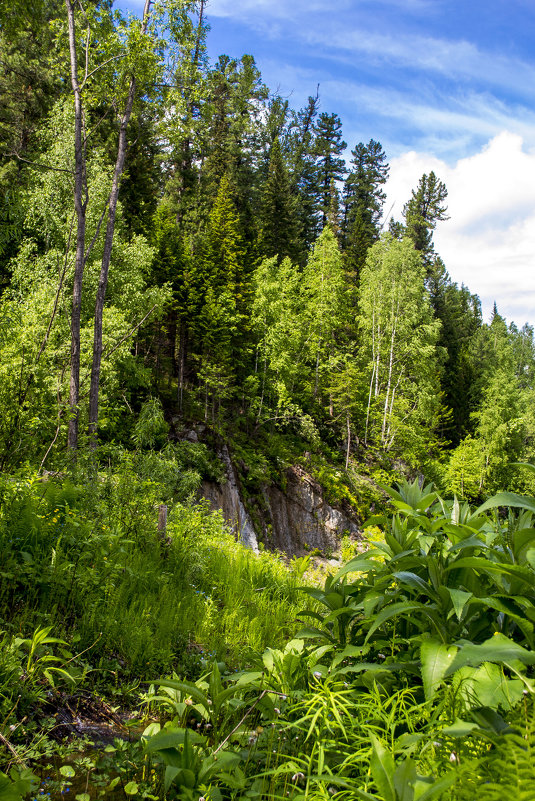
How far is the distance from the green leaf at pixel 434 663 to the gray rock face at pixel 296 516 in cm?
1889

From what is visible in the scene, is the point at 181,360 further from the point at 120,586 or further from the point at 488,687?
the point at 488,687

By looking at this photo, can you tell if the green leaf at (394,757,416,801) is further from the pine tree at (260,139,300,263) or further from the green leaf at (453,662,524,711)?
the pine tree at (260,139,300,263)

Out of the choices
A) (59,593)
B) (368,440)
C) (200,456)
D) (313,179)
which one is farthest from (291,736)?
(313,179)

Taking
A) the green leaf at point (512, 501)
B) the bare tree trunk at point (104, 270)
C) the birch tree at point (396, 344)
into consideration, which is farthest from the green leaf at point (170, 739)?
the birch tree at point (396, 344)

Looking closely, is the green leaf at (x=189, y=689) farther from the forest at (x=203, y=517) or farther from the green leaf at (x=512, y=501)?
the green leaf at (x=512, y=501)

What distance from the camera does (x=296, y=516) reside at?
24781mm

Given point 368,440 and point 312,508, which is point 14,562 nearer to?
point 312,508

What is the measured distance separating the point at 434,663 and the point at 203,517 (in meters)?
6.30

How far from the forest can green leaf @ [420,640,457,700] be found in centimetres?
1

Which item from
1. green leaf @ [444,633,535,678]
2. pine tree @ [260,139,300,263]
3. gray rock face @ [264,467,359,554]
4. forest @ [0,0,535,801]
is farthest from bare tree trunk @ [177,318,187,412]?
green leaf @ [444,633,535,678]

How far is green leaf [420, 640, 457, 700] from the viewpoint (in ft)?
5.63

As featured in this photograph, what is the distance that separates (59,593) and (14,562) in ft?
1.17

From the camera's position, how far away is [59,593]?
3188mm

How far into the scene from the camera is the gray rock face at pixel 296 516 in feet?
70.4
